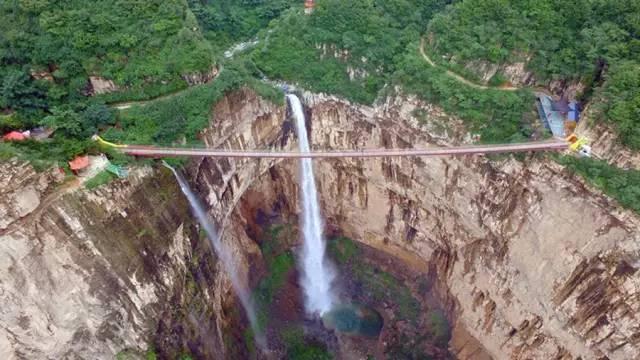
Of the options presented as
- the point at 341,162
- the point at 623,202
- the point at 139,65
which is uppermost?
the point at 139,65

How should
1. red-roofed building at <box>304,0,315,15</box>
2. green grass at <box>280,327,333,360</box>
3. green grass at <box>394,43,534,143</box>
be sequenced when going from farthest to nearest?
red-roofed building at <box>304,0,315,15</box>, green grass at <box>280,327,333,360</box>, green grass at <box>394,43,534,143</box>

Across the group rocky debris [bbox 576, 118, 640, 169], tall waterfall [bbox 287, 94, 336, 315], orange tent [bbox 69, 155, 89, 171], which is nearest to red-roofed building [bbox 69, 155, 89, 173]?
orange tent [bbox 69, 155, 89, 171]

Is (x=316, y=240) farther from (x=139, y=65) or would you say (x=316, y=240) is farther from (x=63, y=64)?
(x=63, y=64)

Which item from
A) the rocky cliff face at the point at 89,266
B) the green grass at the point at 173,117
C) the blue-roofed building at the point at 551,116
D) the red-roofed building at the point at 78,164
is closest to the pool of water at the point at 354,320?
the rocky cliff face at the point at 89,266

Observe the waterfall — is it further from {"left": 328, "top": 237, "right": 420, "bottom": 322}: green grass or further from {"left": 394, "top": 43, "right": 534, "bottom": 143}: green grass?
{"left": 394, "top": 43, "right": 534, "bottom": 143}: green grass

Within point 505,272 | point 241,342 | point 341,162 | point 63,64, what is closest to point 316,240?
point 341,162

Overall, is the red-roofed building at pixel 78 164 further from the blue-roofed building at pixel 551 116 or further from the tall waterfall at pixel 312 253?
the blue-roofed building at pixel 551 116
